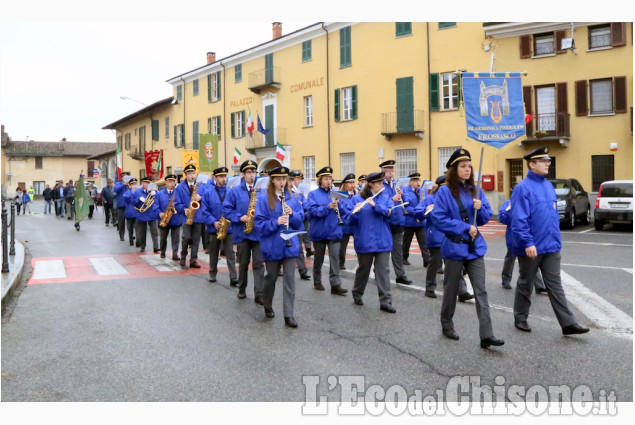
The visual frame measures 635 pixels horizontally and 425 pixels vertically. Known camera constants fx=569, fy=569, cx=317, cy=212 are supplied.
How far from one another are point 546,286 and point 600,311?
5.34 ft

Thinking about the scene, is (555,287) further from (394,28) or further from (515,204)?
(394,28)

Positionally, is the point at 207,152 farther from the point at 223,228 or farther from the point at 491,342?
the point at 491,342

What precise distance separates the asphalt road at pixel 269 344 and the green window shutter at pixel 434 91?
58.7ft

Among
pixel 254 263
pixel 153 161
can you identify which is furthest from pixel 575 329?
pixel 153 161

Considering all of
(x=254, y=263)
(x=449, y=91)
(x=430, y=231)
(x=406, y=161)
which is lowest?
(x=254, y=263)

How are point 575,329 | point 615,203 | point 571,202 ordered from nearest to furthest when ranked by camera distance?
point 575,329 → point 615,203 → point 571,202

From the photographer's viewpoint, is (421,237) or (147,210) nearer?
(421,237)

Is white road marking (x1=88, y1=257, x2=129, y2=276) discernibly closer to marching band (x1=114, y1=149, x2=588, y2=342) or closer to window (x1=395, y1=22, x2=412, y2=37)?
marching band (x1=114, y1=149, x2=588, y2=342)

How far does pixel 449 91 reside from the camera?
2611 cm

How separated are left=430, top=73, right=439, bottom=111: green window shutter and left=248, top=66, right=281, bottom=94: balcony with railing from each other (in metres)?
11.4

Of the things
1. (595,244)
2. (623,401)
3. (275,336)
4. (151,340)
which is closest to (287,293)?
(275,336)

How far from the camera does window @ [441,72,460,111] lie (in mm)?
25953

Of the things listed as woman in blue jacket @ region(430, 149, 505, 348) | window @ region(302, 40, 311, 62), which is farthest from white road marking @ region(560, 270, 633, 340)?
window @ region(302, 40, 311, 62)

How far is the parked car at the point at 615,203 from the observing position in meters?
18.9
